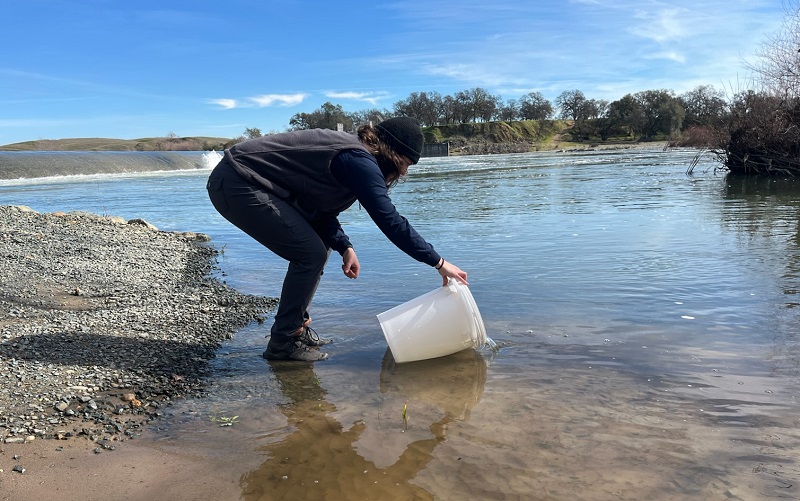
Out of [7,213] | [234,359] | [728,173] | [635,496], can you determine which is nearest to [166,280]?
[234,359]

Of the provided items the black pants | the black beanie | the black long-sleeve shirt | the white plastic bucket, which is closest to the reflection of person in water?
the white plastic bucket

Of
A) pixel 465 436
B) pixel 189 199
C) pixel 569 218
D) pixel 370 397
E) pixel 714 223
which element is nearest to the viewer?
pixel 465 436

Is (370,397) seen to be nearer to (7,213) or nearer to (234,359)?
(234,359)

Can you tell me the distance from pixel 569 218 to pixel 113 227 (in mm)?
8801

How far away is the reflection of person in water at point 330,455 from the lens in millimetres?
2324

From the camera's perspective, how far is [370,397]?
129 inches

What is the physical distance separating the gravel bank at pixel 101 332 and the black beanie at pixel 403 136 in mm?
1894

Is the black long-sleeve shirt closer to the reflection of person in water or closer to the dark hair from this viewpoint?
the dark hair

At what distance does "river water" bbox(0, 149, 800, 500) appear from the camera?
94.0 inches

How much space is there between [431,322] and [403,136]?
4.00 ft

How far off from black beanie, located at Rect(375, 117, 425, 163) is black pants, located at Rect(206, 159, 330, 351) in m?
0.76

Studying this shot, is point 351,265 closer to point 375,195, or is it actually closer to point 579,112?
point 375,195

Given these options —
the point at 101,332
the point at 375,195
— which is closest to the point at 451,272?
the point at 375,195

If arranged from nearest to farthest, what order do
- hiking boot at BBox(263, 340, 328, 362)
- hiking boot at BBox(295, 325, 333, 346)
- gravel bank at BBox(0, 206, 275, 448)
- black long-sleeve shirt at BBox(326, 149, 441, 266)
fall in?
gravel bank at BBox(0, 206, 275, 448)
black long-sleeve shirt at BBox(326, 149, 441, 266)
hiking boot at BBox(263, 340, 328, 362)
hiking boot at BBox(295, 325, 333, 346)
